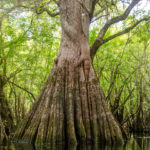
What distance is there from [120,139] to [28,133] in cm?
272

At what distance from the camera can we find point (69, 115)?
673 cm

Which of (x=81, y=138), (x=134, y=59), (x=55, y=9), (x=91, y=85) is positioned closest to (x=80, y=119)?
(x=81, y=138)

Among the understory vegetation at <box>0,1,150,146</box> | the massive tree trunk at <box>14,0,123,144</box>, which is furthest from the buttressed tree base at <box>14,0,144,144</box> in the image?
the understory vegetation at <box>0,1,150,146</box>

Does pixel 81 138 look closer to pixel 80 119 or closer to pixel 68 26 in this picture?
pixel 80 119

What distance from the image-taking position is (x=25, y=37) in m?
10.6

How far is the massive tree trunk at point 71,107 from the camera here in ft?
21.5

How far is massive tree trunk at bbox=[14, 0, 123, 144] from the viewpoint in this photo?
6566mm

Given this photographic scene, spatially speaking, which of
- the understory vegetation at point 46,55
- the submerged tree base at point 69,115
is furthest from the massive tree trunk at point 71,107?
the understory vegetation at point 46,55

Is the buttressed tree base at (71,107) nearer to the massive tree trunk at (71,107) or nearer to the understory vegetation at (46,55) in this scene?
the massive tree trunk at (71,107)

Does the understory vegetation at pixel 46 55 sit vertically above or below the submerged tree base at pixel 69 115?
above

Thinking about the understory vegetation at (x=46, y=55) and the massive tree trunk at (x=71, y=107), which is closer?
the massive tree trunk at (x=71, y=107)

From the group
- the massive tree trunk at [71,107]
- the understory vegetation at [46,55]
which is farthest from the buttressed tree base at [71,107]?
the understory vegetation at [46,55]

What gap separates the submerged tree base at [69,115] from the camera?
652cm

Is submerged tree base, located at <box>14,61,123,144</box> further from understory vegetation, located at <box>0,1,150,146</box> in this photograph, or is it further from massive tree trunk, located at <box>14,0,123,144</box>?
understory vegetation, located at <box>0,1,150,146</box>
